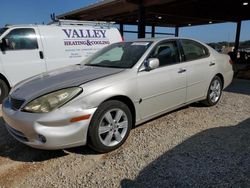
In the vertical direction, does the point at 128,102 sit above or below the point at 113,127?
above

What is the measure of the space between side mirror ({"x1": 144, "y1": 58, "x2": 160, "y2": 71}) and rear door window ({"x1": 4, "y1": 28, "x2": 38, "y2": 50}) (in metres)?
4.04

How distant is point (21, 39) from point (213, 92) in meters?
4.88

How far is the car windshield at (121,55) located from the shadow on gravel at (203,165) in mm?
1467

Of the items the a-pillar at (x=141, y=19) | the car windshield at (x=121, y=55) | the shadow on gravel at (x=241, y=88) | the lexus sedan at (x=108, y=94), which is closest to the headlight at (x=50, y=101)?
the lexus sedan at (x=108, y=94)

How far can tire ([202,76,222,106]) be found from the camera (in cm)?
518

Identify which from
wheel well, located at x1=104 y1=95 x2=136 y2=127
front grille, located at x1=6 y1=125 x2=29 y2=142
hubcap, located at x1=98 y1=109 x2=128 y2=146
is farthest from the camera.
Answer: wheel well, located at x1=104 y1=95 x2=136 y2=127

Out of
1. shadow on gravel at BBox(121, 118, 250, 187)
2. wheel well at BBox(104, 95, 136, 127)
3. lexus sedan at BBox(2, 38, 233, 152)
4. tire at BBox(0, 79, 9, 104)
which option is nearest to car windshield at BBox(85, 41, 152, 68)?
lexus sedan at BBox(2, 38, 233, 152)

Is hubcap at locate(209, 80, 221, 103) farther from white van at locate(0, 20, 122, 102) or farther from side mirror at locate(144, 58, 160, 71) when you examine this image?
white van at locate(0, 20, 122, 102)

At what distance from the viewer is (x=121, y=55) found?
432 cm

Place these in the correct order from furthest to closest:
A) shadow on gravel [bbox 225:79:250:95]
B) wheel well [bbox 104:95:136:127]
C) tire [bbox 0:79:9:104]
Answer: shadow on gravel [bbox 225:79:250:95] → tire [bbox 0:79:9:104] → wheel well [bbox 104:95:136:127]

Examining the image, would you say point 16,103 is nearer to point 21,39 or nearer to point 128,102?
point 128,102

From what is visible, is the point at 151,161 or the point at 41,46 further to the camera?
the point at 41,46

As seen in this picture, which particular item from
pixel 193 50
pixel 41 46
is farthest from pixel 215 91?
pixel 41 46

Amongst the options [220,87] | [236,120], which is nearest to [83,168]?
[236,120]
